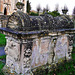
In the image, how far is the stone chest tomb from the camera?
421 centimetres

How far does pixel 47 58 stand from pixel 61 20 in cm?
199

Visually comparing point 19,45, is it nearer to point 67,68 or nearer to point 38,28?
point 38,28

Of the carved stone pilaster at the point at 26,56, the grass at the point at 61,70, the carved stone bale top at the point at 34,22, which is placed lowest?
the grass at the point at 61,70

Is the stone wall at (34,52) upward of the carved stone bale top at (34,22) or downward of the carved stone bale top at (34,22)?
downward

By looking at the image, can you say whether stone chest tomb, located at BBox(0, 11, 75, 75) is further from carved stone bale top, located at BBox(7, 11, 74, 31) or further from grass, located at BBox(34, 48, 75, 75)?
grass, located at BBox(34, 48, 75, 75)

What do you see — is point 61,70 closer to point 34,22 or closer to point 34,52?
point 34,52

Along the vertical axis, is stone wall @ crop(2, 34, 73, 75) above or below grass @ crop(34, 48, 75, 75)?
above

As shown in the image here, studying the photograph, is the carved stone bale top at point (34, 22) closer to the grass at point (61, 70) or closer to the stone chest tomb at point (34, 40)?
the stone chest tomb at point (34, 40)

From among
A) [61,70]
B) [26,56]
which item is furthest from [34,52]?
[61,70]

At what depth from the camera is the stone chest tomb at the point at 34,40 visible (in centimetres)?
421

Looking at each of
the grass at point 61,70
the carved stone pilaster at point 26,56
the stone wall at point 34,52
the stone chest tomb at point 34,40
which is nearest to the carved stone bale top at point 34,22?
the stone chest tomb at point 34,40

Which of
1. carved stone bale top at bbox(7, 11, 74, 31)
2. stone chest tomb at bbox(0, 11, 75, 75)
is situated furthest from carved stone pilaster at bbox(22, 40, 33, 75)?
carved stone bale top at bbox(7, 11, 74, 31)

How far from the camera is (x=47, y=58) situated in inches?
208

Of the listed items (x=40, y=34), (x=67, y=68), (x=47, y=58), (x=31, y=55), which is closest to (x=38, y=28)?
(x=40, y=34)
